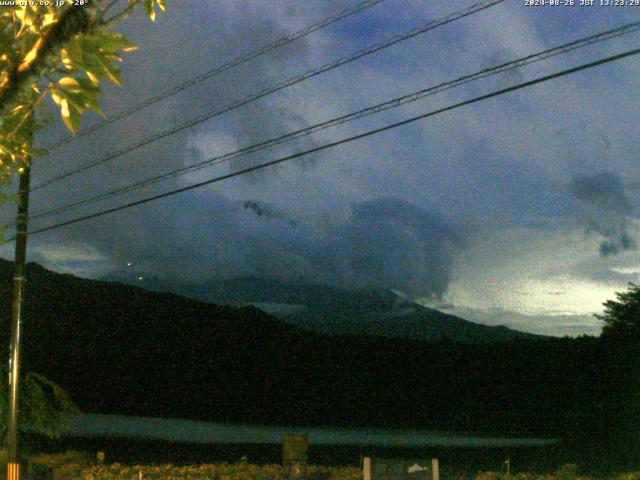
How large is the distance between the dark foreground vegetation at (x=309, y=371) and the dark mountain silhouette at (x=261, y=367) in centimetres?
16

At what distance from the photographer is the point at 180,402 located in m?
80.6

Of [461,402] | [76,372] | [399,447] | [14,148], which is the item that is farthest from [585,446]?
[76,372]

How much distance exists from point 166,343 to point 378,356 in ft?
83.8

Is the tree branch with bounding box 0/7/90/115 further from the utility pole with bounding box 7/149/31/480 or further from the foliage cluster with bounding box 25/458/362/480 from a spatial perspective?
the foliage cluster with bounding box 25/458/362/480

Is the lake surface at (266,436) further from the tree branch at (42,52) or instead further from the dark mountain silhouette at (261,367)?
the tree branch at (42,52)

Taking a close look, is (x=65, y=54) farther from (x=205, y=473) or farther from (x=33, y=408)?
(x=33, y=408)

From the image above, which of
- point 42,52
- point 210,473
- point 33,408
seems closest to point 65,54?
point 42,52

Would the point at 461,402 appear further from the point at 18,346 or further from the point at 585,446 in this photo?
the point at 18,346

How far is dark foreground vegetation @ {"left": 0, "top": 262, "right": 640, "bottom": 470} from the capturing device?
→ 108 feet

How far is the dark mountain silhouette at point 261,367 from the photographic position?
51.6 m

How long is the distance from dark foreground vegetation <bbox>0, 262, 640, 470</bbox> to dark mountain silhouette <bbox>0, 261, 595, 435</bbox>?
16cm

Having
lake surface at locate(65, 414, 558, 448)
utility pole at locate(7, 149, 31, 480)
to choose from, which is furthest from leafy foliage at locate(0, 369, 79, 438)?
lake surface at locate(65, 414, 558, 448)

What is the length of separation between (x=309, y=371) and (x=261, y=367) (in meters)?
5.47

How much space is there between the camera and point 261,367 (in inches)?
3543
